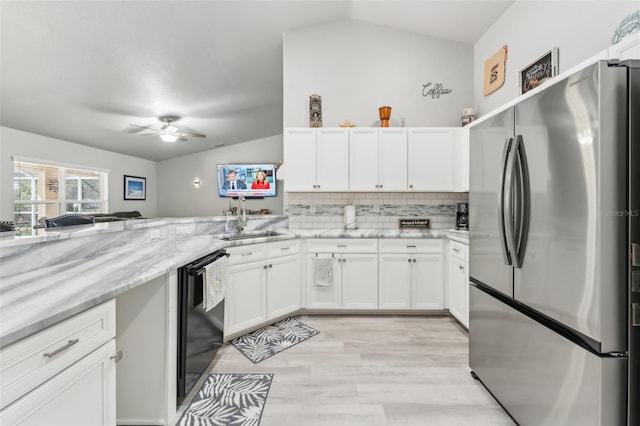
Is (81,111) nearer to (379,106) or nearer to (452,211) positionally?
(379,106)

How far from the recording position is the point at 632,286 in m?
1.06

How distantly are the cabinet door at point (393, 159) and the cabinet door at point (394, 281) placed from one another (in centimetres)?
80

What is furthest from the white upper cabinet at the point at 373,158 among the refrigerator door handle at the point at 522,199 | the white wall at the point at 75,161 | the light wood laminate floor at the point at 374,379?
the white wall at the point at 75,161

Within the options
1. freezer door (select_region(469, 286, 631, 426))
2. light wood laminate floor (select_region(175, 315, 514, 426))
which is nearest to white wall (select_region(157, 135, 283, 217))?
light wood laminate floor (select_region(175, 315, 514, 426))

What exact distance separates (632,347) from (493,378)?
0.80 m

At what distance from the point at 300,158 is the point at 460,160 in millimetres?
1790

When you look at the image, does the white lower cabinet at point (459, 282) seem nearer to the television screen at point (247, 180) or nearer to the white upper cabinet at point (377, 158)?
the white upper cabinet at point (377, 158)

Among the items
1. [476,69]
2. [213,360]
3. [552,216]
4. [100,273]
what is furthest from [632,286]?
[476,69]

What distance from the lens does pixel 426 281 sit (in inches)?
122

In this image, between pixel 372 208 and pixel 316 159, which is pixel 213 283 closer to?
pixel 316 159

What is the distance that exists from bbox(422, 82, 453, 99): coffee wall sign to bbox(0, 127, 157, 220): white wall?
6357 millimetres

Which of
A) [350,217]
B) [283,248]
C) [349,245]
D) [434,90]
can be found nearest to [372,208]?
[350,217]

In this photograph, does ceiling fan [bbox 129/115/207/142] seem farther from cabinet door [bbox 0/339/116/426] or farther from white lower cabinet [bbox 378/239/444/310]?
cabinet door [bbox 0/339/116/426]

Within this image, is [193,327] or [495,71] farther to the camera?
[495,71]
